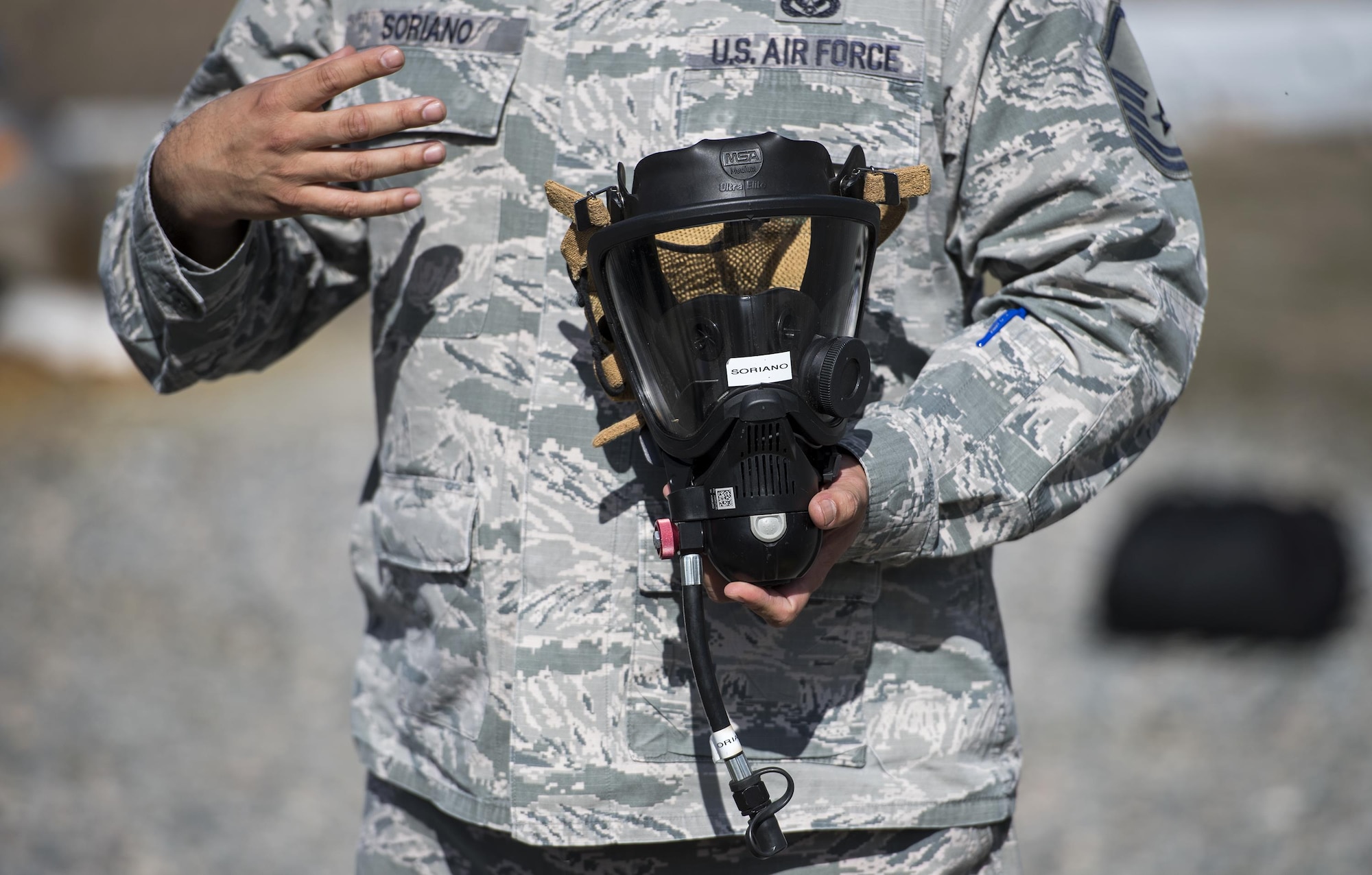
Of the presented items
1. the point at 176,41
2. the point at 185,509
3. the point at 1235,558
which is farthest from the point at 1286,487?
the point at 176,41

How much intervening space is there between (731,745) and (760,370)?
0.37 m

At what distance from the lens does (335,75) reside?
128cm

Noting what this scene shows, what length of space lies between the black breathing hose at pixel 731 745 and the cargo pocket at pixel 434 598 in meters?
0.31

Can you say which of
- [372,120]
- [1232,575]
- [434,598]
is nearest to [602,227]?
[372,120]

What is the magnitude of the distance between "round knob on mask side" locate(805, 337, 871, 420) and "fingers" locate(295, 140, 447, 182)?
452mm

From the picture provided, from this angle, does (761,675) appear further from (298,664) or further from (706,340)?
(298,664)

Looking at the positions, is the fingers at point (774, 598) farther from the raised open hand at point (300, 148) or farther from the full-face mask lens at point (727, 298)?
the raised open hand at point (300, 148)

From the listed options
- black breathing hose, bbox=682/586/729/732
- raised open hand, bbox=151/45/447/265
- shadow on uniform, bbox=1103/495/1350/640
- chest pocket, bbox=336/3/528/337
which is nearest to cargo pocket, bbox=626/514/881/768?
black breathing hose, bbox=682/586/729/732

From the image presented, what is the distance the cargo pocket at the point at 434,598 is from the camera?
144cm

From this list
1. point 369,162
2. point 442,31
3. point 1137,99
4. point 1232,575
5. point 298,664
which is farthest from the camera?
point 298,664

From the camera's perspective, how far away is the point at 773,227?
47.8 inches

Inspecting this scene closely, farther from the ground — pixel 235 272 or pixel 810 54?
pixel 810 54

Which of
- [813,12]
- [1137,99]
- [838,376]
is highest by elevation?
[813,12]

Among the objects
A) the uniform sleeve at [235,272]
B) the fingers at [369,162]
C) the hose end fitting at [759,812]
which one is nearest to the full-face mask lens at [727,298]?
the fingers at [369,162]
